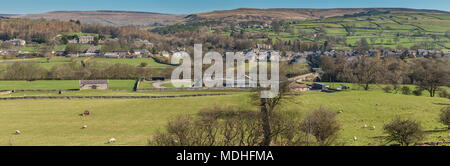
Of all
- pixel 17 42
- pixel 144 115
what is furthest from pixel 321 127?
pixel 17 42

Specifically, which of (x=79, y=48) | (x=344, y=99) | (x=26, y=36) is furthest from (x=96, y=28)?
(x=344, y=99)

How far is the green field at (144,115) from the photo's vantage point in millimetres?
23500

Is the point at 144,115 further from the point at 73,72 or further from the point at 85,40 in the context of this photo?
the point at 85,40

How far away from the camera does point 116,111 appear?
34406 millimetres

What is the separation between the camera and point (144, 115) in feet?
106

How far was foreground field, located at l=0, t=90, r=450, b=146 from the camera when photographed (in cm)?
2348

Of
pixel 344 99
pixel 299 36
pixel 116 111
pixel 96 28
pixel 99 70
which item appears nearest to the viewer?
pixel 116 111

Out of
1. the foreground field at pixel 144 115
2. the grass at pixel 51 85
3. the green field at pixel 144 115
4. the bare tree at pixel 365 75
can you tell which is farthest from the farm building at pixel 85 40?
the bare tree at pixel 365 75

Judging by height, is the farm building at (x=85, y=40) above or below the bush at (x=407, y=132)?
above

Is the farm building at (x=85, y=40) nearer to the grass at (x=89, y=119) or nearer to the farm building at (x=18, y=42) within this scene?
the farm building at (x=18, y=42)

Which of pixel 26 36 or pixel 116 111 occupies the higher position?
pixel 26 36
